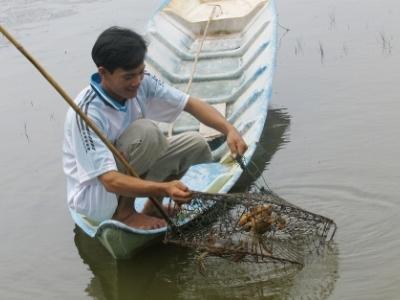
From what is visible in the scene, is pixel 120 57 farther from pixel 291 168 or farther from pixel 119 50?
pixel 291 168

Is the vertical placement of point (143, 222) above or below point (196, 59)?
above

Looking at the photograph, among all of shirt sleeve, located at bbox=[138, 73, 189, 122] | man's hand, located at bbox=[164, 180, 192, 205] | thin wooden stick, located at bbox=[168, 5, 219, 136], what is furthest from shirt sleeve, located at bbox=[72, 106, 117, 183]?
thin wooden stick, located at bbox=[168, 5, 219, 136]

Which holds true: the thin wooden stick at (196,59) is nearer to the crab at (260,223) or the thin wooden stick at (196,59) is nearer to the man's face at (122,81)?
the man's face at (122,81)

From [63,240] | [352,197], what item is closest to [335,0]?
[352,197]

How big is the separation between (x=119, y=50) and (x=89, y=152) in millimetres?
544

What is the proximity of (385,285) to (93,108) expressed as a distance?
70.0 inches

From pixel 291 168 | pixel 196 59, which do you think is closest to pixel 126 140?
pixel 291 168

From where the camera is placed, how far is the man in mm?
3592

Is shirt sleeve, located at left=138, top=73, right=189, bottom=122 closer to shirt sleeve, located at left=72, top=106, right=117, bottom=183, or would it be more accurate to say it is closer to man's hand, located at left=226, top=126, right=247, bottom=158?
man's hand, located at left=226, top=126, right=247, bottom=158

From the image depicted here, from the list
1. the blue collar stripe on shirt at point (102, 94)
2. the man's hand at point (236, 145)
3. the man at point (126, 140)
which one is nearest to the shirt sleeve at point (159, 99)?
the man at point (126, 140)

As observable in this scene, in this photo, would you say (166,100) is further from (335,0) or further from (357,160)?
(335,0)

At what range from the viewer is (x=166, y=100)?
4.25 meters

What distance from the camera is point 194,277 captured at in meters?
3.99

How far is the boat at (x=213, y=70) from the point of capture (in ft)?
13.5
